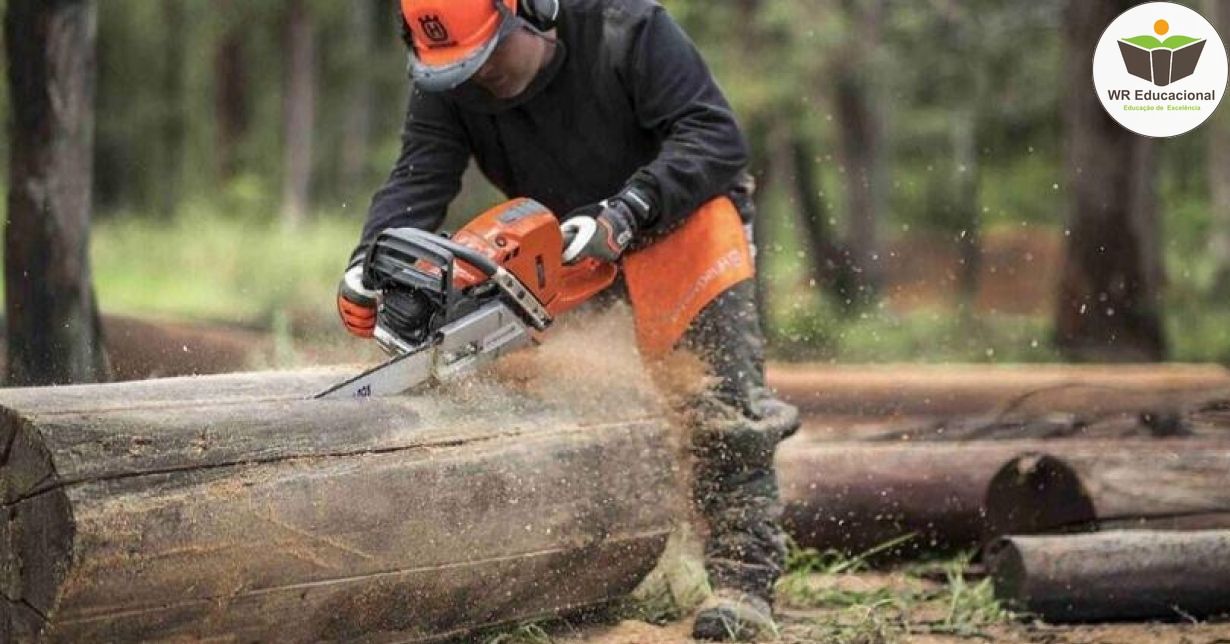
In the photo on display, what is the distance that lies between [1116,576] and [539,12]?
234cm

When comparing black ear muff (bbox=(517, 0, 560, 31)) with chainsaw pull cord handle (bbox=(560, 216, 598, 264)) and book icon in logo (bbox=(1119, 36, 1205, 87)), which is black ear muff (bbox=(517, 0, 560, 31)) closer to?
chainsaw pull cord handle (bbox=(560, 216, 598, 264))

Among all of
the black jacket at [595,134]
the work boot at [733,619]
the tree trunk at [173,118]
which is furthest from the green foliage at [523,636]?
the tree trunk at [173,118]

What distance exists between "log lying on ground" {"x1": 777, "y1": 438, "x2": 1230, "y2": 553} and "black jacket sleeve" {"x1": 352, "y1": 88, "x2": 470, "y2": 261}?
1.65m

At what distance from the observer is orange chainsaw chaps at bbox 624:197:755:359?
4516 millimetres

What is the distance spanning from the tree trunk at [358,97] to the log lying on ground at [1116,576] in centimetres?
1964

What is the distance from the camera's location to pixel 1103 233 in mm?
11250

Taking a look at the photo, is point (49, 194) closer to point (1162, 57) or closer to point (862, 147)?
point (1162, 57)

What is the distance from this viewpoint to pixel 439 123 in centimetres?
468

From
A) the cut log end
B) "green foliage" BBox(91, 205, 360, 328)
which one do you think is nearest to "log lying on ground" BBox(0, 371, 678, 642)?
the cut log end

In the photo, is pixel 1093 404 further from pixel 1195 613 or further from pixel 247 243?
pixel 247 243

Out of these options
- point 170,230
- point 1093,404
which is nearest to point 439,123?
point 1093,404

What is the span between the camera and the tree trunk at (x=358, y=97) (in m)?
24.9

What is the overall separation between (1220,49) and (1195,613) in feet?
6.14

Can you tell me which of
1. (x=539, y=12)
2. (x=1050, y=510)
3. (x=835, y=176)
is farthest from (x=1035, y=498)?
(x=835, y=176)
